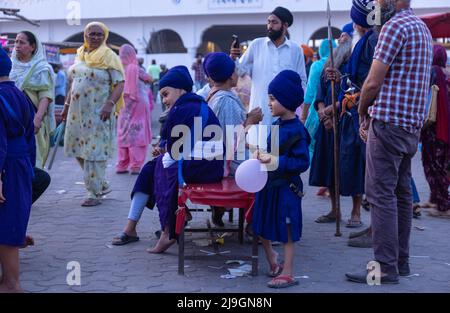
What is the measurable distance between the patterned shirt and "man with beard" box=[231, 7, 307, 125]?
1901mm

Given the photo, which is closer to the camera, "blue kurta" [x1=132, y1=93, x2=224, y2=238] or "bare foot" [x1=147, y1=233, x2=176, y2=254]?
"blue kurta" [x1=132, y1=93, x2=224, y2=238]

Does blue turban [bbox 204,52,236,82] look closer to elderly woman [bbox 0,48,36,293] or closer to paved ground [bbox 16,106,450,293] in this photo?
paved ground [bbox 16,106,450,293]

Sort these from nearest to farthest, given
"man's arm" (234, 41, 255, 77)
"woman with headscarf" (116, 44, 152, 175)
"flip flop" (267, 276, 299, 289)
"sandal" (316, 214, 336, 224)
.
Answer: "flip flop" (267, 276, 299, 289) < "man's arm" (234, 41, 255, 77) < "sandal" (316, 214, 336, 224) < "woman with headscarf" (116, 44, 152, 175)

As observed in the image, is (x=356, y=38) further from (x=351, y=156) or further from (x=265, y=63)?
(x=351, y=156)

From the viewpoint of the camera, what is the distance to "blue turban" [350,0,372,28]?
5.33 m

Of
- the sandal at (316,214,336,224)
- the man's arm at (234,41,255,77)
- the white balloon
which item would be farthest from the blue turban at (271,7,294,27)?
the white balloon

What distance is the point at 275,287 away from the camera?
4.42 metres

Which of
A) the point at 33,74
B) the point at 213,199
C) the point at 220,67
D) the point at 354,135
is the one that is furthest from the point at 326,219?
the point at 33,74

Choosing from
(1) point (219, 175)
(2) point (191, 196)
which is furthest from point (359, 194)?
(2) point (191, 196)

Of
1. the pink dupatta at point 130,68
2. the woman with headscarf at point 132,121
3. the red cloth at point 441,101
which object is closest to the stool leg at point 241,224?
the red cloth at point 441,101
